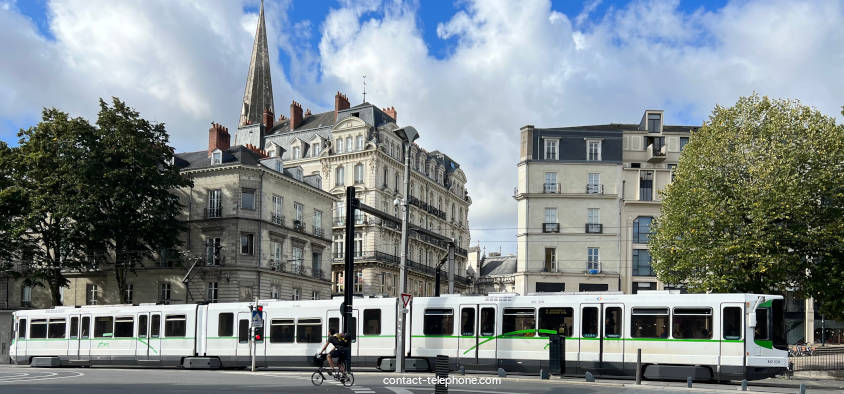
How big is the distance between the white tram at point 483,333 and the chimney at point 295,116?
141 ft

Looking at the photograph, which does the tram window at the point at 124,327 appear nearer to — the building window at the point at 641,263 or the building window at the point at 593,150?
the building window at the point at 593,150

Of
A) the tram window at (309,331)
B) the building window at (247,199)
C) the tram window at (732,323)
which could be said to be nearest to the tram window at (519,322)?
the tram window at (732,323)

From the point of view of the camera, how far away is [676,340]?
24.8m

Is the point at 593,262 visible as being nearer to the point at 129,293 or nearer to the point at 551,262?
the point at 551,262

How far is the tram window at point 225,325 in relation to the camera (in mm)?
32438

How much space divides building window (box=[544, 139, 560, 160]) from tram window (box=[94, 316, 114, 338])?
3034cm

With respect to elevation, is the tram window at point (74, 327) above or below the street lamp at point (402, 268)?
below

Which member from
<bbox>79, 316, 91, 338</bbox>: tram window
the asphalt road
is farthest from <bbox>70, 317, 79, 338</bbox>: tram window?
the asphalt road

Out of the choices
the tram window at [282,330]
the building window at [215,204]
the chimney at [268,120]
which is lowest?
the tram window at [282,330]

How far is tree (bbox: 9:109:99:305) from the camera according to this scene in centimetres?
4603

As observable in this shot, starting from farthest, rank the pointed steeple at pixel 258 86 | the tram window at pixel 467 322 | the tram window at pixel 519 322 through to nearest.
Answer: the pointed steeple at pixel 258 86 → the tram window at pixel 467 322 → the tram window at pixel 519 322

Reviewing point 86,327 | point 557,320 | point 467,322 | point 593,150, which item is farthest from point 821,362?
point 86,327

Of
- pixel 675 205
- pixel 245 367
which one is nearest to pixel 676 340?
pixel 675 205

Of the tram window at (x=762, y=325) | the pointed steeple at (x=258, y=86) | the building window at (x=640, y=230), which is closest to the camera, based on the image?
the tram window at (x=762, y=325)
